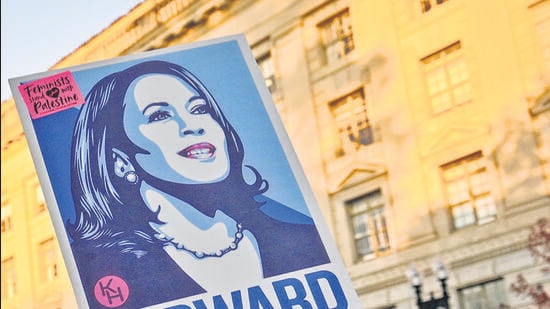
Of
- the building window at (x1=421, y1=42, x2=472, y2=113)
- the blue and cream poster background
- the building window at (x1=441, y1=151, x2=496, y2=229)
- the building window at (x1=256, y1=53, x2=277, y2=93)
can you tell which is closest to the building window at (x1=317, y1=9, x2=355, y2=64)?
the building window at (x1=256, y1=53, x2=277, y2=93)

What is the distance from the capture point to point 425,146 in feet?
86.9

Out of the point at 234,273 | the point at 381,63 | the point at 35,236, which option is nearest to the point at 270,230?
the point at 234,273

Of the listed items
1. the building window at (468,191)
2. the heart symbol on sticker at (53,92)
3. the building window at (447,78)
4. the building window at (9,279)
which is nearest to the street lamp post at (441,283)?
the building window at (468,191)

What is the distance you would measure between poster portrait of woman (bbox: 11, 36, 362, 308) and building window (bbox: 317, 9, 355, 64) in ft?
70.2

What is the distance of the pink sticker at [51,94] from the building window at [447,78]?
19.1m

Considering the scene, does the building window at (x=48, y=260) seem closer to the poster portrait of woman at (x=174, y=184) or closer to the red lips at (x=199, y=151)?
the poster portrait of woman at (x=174, y=184)

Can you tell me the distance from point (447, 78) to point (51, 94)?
19660 mm

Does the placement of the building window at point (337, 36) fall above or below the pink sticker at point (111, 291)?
above

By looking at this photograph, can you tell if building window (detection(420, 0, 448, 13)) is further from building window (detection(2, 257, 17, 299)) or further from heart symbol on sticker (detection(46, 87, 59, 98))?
building window (detection(2, 257, 17, 299))

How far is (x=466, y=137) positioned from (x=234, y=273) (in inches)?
758

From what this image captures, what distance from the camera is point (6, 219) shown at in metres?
43.0

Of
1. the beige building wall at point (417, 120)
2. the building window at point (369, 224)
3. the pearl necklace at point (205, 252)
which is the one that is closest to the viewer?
the pearl necklace at point (205, 252)

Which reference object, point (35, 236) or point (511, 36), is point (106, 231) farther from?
point (35, 236)

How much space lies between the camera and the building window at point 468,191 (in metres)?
24.9
